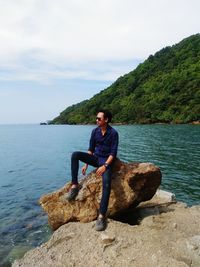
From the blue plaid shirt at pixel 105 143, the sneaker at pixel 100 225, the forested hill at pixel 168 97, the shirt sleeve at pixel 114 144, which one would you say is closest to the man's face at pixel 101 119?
the blue plaid shirt at pixel 105 143

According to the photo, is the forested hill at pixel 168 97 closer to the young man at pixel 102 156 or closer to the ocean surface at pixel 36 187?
the ocean surface at pixel 36 187

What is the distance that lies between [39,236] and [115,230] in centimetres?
490

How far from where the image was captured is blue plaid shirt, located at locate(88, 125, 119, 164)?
1180 cm

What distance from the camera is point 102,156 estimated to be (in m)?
12.1

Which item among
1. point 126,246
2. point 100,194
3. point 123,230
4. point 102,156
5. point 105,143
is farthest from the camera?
point 100,194

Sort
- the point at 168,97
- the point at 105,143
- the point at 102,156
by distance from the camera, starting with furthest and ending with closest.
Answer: the point at 168,97
the point at 102,156
the point at 105,143

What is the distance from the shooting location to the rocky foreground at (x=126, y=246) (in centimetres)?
920

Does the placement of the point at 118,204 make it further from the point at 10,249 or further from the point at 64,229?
the point at 10,249

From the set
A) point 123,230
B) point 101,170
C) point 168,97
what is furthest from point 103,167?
point 168,97

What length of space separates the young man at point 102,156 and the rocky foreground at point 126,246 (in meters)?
0.85

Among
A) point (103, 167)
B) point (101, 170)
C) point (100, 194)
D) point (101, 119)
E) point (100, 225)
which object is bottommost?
point (100, 225)

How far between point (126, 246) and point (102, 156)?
356 cm

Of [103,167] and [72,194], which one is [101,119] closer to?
[103,167]

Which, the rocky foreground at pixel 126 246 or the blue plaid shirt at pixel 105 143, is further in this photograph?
the blue plaid shirt at pixel 105 143
